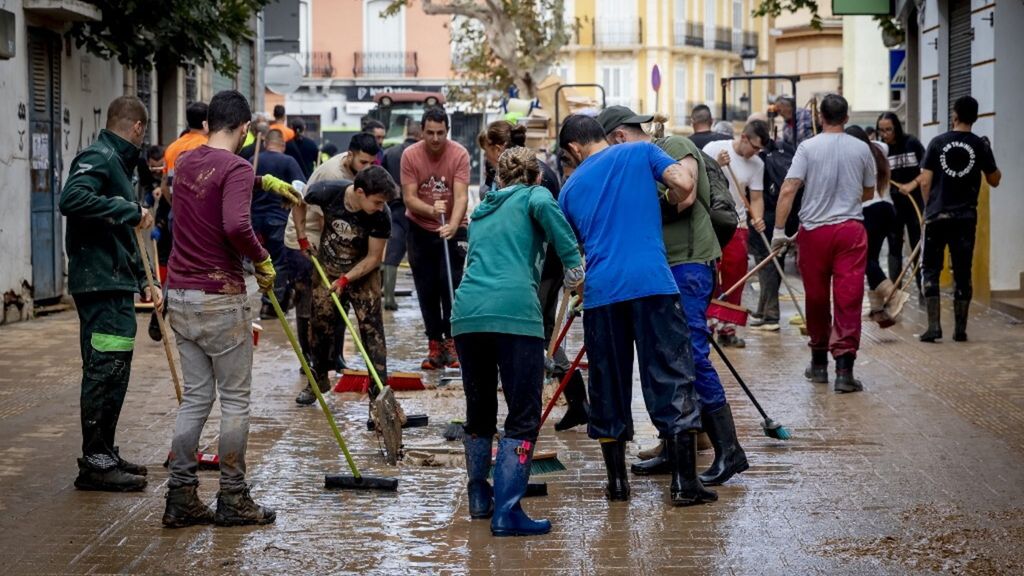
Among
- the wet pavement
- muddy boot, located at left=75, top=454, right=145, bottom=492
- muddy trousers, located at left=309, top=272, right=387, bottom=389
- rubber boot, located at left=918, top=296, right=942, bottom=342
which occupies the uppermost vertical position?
muddy trousers, located at left=309, top=272, right=387, bottom=389

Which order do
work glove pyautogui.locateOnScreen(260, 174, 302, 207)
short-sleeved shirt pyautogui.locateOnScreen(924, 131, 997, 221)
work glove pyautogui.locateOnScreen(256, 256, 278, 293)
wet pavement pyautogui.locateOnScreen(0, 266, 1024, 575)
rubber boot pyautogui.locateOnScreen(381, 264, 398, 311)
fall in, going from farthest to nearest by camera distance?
rubber boot pyautogui.locateOnScreen(381, 264, 398, 311)
short-sleeved shirt pyautogui.locateOnScreen(924, 131, 997, 221)
work glove pyautogui.locateOnScreen(260, 174, 302, 207)
work glove pyautogui.locateOnScreen(256, 256, 278, 293)
wet pavement pyautogui.locateOnScreen(0, 266, 1024, 575)

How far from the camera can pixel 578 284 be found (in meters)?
7.03

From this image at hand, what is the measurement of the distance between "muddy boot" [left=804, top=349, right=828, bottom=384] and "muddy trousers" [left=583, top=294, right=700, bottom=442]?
3941 mm

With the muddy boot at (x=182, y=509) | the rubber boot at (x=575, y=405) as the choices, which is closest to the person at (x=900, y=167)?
the rubber boot at (x=575, y=405)

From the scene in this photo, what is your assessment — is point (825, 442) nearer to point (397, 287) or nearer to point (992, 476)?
point (992, 476)

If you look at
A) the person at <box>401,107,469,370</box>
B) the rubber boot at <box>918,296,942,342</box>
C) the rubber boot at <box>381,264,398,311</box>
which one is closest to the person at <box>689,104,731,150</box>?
the rubber boot at <box>918,296,942,342</box>

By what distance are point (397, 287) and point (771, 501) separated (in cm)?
1302

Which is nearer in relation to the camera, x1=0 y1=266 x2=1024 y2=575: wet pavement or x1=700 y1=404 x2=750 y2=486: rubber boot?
x1=0 y1=266 x2=1024 y2=575: wet pavement

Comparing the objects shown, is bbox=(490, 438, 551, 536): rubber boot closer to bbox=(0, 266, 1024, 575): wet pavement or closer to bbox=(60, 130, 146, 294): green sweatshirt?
bbox=(0, 266, 1024, 575): wet pavement

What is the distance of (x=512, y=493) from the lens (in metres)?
6.75

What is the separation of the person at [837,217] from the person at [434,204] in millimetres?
2421

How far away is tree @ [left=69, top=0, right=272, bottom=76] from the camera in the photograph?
1720 cm

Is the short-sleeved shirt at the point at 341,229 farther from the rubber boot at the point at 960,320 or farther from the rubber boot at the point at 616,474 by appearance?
the rubber boot at the point at 960,320

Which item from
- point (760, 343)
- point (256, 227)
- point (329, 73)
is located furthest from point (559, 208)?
point (329, 73)
